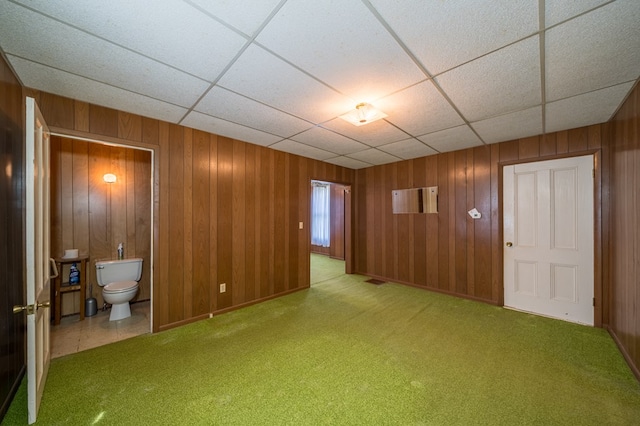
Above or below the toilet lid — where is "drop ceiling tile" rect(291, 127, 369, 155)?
above

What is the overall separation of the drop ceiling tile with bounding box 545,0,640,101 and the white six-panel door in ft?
4.86

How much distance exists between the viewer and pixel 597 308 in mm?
2875

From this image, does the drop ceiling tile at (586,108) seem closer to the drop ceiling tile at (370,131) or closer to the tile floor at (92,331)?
the drop ceiling tile at (370,131)

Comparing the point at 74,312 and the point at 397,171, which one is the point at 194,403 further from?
the point at 397,171

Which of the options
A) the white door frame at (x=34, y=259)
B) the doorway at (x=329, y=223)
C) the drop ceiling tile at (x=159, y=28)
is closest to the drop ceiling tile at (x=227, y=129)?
the drop ceiling tile at (x=159, y=28)

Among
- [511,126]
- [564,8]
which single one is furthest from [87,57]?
[511,126]

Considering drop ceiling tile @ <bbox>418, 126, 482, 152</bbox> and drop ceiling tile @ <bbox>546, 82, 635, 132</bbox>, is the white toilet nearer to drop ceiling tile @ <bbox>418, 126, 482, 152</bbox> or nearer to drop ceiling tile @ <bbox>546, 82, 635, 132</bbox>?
drop ceiling tile @ <bbox>418, 126, 482, 152</bbox>

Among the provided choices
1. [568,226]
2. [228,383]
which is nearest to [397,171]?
[568,226]

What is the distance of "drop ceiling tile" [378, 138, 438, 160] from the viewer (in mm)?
3627

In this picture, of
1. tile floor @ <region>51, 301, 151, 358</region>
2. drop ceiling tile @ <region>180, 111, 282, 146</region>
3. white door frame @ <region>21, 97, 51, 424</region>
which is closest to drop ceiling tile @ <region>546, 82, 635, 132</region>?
drop ceiling tile @ <region>180, 111, 282, 146</region>

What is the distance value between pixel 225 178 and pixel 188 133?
696 mm

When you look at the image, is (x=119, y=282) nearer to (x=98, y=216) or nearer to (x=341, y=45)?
(x=98, y=216)

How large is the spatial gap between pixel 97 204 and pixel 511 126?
5.56 m

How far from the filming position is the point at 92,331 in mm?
2781
